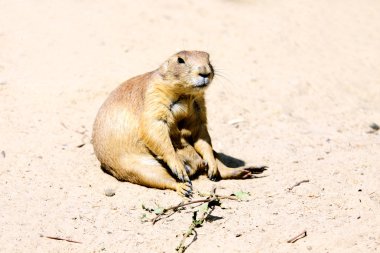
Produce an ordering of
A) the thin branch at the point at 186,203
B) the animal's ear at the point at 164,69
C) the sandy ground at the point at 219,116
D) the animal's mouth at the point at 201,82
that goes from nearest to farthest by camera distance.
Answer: the sandy ground at the point at 219,116 < the thin branch at the point at 186,203 < the animal's mouth at the point at 201,82 < the animal's ear at the point at 164,69

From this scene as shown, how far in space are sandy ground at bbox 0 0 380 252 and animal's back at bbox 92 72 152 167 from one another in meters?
0.26

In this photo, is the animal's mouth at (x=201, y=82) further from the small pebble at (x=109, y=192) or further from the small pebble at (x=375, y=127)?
the small pebble at (x=375, y=127)

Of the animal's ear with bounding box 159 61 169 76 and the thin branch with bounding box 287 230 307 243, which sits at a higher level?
the animal's ear with bounding box 159 61 169 76

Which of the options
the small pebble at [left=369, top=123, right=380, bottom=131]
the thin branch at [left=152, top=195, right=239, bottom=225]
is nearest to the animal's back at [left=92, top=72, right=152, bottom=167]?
the thin branch at [left=152, top=195, right=239, bottom=225]

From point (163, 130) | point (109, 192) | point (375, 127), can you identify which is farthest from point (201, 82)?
point (375, 127)

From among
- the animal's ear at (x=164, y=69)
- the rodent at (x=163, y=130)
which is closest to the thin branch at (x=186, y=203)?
the rodent at (x=163, y=130)

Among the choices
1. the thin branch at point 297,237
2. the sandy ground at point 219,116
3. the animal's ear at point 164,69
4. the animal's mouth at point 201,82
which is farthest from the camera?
the animal's ear at point 164,69

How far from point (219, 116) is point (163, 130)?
217 cm

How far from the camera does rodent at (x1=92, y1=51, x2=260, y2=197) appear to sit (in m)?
4.83

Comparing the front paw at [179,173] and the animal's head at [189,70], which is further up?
the animal's head at [189,70]

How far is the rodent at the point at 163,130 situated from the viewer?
4.83 m

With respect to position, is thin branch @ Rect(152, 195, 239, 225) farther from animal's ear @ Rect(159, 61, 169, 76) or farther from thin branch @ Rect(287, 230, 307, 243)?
animal's ear @ Rect(159, 61, 169, 76)

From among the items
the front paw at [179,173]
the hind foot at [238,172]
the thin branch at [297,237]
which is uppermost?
the thin branch at [297,237]

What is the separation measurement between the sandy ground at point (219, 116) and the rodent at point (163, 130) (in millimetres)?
146
